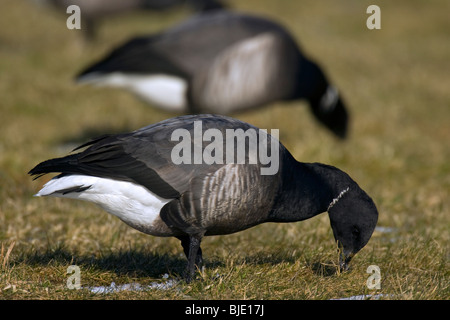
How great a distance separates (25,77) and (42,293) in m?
9.80

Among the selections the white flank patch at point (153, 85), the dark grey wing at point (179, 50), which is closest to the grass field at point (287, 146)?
the white flank patch at point (153, 85)

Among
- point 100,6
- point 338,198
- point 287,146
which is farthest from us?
point 100,6

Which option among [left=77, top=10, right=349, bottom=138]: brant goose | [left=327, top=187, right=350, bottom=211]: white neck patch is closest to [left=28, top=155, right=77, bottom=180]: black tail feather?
[left=327, top=187, right=350, bottom=211]: white neck patch

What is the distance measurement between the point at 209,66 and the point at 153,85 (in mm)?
858

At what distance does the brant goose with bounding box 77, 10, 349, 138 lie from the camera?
30.1 feet

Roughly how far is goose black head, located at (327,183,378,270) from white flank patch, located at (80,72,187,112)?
501 centimetres

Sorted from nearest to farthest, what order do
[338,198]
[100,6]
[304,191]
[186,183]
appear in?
[186,183]
[304,191]
[338,198]
[100,6]

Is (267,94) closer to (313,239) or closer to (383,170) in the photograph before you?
(383,170)

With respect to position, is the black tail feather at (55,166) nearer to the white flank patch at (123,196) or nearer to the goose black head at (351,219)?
the white flank patch at (123,196)

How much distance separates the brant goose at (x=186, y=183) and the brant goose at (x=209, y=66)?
4.69 m

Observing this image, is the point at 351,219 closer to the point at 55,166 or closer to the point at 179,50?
the point at 55,166

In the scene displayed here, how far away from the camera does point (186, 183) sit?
4289mm

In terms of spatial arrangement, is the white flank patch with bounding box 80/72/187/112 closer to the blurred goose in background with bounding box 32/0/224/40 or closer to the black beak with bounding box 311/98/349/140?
the black beak with bounding box 311/98/349/140

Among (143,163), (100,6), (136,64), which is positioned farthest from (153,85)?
(100,6)
